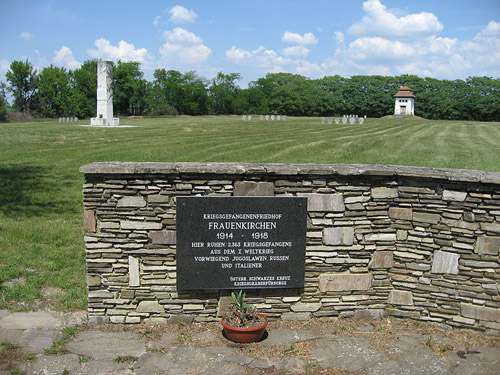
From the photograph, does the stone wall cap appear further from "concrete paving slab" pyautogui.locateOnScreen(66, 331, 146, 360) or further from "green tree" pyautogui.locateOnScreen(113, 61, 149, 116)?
"green tree" pyautogui.locateOnScreen(113, 61, 149, 116)

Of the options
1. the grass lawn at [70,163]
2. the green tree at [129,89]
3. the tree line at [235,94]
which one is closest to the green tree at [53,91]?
the tree line at [235,94]

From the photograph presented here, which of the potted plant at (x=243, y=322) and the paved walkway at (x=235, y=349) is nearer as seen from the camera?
the paved walkway at (x=235, y=349)

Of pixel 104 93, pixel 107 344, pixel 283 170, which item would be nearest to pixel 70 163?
pixel 107 344

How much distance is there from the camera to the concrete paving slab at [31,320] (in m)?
4.92

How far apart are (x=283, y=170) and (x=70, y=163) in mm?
12374

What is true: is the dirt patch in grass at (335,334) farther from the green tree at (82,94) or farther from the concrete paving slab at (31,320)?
the green tree at (82,94)

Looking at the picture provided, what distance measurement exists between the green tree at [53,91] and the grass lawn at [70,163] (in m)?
40.9

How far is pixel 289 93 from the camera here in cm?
8669

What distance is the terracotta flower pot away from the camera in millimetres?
4609

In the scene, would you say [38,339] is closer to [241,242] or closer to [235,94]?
[241,242]

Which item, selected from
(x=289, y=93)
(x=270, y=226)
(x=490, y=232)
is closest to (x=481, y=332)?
(x=490, y=232)

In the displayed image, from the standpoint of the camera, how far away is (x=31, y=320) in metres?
5.07

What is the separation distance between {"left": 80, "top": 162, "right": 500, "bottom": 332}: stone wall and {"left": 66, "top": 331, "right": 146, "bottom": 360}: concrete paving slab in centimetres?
28

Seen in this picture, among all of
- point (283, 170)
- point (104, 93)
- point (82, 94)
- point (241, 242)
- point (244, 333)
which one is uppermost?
point (82, 94)
